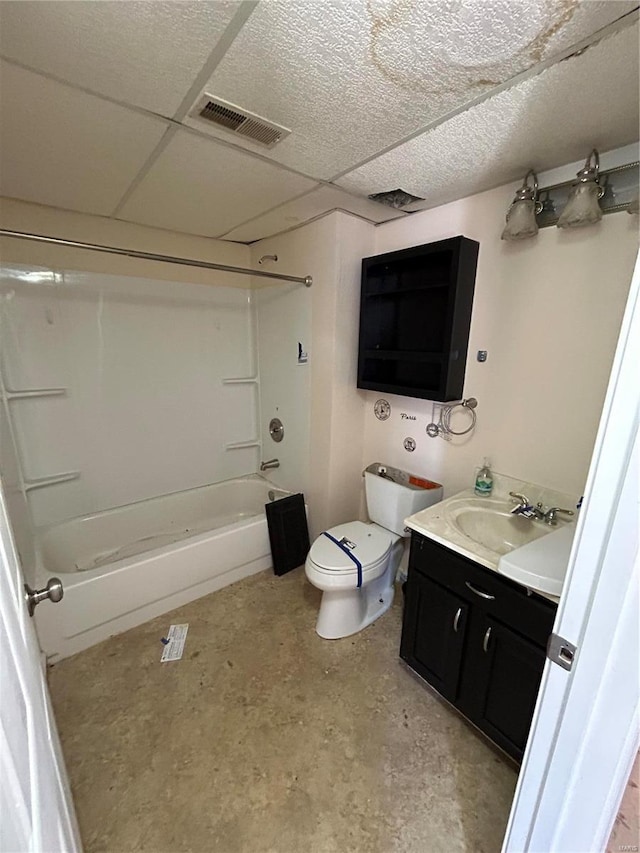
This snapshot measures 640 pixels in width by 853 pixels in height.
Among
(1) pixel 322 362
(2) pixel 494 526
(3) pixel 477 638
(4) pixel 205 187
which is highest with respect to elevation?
(4) pixel 205 187

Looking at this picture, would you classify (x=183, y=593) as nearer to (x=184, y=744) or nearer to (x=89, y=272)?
(x=184, y=744)

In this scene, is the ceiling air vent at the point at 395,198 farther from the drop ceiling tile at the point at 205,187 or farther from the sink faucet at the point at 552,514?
the sink faucet at the point at 552,514

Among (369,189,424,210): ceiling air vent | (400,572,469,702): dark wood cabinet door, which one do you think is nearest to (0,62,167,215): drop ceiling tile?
(369,189,424,210): ceiling air vent

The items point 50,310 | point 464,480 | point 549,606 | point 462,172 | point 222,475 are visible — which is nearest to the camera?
point 549,606

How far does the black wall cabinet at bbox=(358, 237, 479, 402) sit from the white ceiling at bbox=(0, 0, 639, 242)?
338 mm

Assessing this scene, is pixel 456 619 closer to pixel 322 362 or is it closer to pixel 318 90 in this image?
pixel 322 362

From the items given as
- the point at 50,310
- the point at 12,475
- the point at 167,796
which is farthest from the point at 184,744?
Answer: the point at 50,310

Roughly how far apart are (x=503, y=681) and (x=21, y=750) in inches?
56.3

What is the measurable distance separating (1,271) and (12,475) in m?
1.11

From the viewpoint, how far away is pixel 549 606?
45.6 inches

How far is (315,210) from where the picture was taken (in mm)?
1950

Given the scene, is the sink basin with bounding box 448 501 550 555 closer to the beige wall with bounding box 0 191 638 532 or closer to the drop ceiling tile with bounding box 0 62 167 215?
the beige wall with bounding box 0 191 638 532

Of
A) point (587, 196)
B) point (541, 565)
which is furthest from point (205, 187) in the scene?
point (541, 565)

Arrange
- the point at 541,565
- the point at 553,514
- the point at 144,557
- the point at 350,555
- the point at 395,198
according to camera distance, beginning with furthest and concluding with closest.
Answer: the point at 144,557, the point at 350,555, the point at 395,198, the point at 553,514, the point at 541,565
